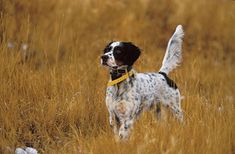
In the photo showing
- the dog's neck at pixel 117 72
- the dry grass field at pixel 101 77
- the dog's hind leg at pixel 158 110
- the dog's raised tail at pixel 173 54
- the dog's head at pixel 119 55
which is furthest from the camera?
the dog's raised tail at pixel 173 54

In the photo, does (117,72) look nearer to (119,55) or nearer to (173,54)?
(119,55)

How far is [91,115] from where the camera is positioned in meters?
5.98

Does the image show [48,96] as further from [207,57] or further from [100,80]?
[207,57]

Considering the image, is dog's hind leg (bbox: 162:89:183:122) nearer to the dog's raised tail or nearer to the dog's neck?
the dog's raised tail

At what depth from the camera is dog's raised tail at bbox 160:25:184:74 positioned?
658cm

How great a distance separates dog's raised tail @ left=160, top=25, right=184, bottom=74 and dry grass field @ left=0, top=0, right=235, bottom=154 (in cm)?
31

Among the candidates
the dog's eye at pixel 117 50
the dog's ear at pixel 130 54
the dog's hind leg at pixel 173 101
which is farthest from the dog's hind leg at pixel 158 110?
the dog's eye at pixel 117 50

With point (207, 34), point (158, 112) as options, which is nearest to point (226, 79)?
point (207, 34)

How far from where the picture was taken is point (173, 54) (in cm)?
664

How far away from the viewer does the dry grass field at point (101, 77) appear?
4926 millimetres

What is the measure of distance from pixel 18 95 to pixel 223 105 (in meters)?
2.01

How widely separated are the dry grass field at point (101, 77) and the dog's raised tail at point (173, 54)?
313mm

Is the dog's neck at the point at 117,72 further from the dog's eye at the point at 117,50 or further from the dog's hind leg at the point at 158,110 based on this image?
the dog's hind leg at the point at 158,110

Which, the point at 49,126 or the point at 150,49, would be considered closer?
the point at 49,126
